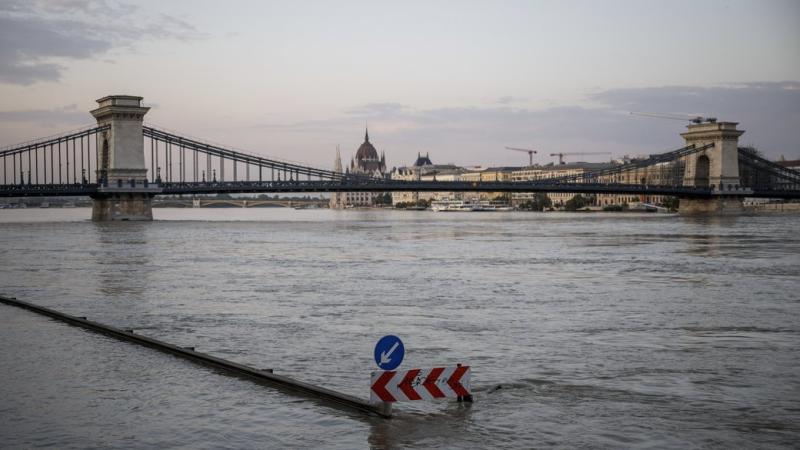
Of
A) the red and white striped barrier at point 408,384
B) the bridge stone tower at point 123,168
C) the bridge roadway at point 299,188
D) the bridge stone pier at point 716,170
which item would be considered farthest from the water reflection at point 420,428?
the bridge stone pier at point 716,170

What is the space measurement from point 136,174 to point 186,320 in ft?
270

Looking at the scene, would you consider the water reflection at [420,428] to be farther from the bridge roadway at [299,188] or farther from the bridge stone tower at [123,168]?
the bridge stone tower at [123,168]

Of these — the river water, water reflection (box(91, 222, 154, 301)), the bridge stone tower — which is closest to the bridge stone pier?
the bridge stone tower

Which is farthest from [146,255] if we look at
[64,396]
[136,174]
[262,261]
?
[136,174]

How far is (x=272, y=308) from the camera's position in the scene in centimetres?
2245

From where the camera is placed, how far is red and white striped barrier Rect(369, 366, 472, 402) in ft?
35.7

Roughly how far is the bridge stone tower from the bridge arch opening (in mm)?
74145

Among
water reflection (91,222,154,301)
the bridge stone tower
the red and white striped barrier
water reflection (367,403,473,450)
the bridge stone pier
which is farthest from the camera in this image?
the bridge stone pier

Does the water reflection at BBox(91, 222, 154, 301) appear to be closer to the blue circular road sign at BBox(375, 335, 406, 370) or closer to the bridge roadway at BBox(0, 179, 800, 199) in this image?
the blue circular road sign at BBox(375, 335, 406, 370)

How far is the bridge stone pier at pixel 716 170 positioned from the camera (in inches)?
5007

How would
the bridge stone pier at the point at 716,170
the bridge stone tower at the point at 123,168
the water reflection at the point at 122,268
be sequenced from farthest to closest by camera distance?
the bridge stone pier at the point at 716,170 → the bridge stone tower at the point at 123,168 → the water reflection at the point at 122,268

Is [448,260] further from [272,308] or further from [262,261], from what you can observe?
[272,308]

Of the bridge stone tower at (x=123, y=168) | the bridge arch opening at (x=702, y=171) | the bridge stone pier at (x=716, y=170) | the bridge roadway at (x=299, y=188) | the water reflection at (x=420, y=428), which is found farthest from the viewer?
the bridge arch opening at (x=702, y=171)

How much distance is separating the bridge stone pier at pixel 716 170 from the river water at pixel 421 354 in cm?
9692
